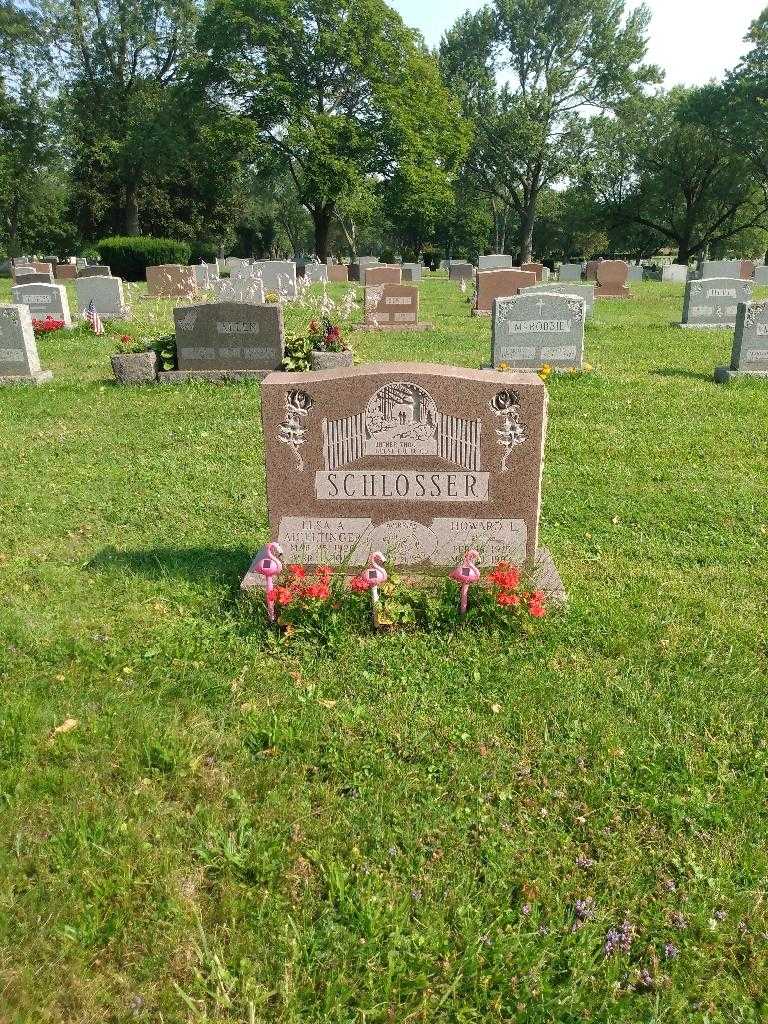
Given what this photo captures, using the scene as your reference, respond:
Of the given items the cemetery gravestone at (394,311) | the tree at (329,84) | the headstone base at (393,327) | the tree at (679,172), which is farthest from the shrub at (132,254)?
the tree at (679,172)

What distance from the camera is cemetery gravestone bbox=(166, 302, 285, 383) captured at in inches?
390

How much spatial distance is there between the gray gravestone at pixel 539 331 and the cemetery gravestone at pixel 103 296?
10270mm

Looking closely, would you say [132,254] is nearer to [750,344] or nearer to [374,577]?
[750,344]

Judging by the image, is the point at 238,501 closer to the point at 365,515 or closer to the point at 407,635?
the point at 365,515

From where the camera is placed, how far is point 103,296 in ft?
55.1

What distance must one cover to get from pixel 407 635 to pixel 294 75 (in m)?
35.6

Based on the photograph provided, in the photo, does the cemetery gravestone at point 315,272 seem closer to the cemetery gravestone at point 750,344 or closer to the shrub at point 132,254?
the shrub at point 132,254

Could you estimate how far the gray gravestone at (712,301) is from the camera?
15500 millimetres

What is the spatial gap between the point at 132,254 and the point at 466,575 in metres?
32.5

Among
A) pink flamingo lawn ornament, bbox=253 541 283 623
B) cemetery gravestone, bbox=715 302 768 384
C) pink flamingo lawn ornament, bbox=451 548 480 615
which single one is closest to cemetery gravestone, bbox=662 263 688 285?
cemetery gravestone, bbox=715 302 768 384

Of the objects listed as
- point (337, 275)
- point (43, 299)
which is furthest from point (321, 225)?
point (43, 299)

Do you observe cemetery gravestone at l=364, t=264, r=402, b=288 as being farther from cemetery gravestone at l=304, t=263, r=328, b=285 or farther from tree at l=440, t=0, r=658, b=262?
tree at l=440, t=0, r=658, b=262

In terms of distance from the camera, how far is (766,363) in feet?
32.2

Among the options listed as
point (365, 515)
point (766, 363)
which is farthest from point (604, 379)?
Answer: point (365, 515)
